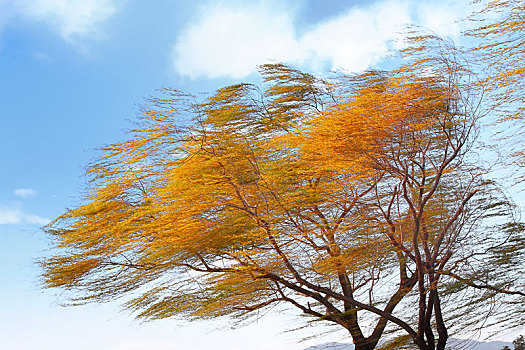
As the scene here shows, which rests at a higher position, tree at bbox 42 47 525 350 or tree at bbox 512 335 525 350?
tree at bbox 42 47 525 350

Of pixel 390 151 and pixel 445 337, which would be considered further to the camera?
pixel 445 337

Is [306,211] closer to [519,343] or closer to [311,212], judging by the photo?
[311,212]

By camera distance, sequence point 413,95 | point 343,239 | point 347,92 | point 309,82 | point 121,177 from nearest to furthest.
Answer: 1. point 413,95
2. point 343,239
3. point 347,92
4. point 121,177
5. point 309,82

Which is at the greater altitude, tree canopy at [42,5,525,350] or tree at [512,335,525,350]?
tree canopy at [42,5,525,350]

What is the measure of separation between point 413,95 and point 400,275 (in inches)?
97.6

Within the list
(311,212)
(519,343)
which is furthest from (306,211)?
(519,343)

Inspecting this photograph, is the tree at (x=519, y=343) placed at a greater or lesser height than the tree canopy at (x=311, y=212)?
lesser

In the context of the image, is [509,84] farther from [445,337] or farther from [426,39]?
[445,337]

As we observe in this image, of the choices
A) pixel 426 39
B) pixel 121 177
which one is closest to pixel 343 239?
pixel 426 39

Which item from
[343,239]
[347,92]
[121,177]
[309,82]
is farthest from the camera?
[309,82]

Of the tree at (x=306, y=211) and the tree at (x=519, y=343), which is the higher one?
the tree at (x=306, y=211)

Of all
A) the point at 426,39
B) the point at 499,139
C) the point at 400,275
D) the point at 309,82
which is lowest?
the point at 400,275

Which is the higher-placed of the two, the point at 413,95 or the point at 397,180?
the point at 413,95

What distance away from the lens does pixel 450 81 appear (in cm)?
474
